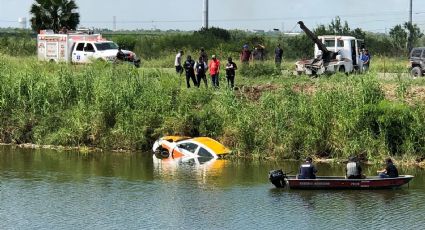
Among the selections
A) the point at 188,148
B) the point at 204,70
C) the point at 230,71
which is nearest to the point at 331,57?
the point at 230,71

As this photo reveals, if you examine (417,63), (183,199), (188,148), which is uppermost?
(417,63)

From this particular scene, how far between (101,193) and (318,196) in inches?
310

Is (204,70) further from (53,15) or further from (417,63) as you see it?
(53,15)

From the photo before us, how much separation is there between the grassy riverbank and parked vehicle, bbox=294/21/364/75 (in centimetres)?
196

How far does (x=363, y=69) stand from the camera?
172ft

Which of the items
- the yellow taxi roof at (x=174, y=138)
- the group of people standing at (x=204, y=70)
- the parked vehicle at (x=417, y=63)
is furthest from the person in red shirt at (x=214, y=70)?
the parked vehicle at (x=417, y=63)

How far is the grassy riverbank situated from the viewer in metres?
39.2

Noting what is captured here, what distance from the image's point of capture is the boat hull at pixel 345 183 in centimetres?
3200

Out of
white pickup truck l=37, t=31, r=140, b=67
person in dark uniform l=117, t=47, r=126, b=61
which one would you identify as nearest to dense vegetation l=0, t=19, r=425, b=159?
person in dark uniform l=117, t=47, r=126, b=61

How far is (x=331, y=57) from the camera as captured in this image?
170ft

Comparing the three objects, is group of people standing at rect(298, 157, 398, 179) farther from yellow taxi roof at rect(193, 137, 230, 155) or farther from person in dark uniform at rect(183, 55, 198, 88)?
person in dark uniform at rect(183, 55, 198, 88)

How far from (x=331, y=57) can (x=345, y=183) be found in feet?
67.9

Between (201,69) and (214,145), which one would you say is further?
(201,69)

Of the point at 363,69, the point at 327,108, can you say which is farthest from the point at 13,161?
the point at 363,69
